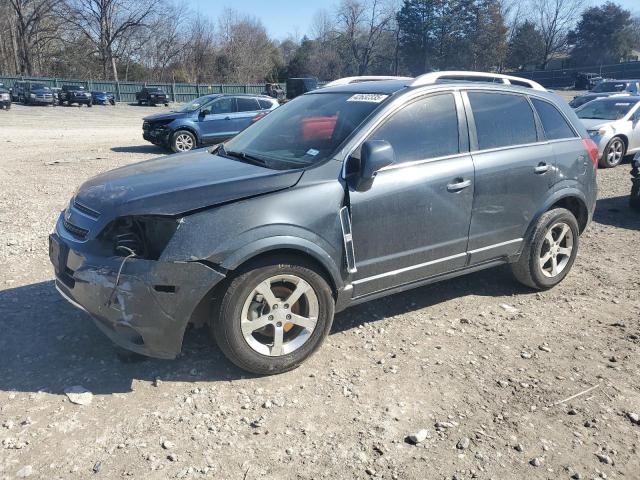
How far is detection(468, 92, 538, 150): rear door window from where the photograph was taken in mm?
4180

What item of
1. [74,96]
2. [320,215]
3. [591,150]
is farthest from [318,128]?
[74,96]

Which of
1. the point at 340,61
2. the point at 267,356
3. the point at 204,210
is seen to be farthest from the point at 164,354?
the point at 340,61

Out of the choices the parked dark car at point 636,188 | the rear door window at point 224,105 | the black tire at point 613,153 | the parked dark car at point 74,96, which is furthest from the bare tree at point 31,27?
the parked dark car at point 636,188

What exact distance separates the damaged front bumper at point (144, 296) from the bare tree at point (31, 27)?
2515 inches

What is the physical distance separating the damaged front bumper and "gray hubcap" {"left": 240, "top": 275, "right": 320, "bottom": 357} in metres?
0.35

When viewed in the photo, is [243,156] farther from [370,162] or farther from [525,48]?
[525,48]

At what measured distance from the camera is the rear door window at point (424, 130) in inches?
147

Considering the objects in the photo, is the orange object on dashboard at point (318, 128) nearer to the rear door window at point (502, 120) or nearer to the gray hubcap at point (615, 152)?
the rear door window at point (502, 120)

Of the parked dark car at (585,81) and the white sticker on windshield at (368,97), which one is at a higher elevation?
the parked dark car at (585,81)

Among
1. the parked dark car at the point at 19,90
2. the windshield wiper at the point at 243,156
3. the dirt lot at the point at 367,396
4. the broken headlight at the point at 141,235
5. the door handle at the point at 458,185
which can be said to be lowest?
the dirt lot at the point at 367,396

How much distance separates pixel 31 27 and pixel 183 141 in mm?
55553

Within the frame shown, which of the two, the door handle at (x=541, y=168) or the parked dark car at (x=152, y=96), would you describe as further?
the parked dark car at (x=152, y=96)

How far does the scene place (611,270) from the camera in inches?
213

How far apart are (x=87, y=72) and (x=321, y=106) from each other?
6622 centimetres
